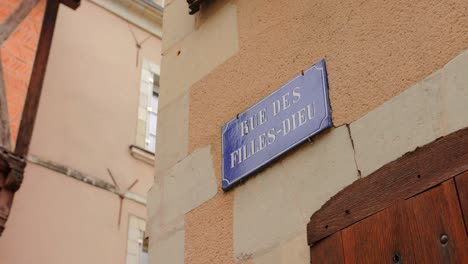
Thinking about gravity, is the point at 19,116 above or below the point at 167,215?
above

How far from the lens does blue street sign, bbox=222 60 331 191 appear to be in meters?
2.70

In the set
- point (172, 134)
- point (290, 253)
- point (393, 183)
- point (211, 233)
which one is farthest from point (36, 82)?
point (393, 183)

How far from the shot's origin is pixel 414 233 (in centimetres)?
206

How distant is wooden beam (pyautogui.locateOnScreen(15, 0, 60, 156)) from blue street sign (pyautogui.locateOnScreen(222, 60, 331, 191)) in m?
4.53

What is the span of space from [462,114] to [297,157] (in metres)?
0.72

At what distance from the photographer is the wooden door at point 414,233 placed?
197cm

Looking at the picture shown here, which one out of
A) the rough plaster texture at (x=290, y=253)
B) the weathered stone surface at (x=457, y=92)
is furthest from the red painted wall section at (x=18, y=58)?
the weathered stone surface at (x=457, y=92)

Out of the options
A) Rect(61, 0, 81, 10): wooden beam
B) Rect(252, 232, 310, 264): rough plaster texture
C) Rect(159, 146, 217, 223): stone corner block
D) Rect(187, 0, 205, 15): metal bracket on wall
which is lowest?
Rect(252, 232, 310, 264): rough plaster texture

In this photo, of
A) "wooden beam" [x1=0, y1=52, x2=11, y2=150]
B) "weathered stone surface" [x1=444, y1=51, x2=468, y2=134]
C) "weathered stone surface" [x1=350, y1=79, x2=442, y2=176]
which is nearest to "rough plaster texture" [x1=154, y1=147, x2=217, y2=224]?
"weathered stone surface" [x1=350, y1=79, x2=442, y2=176]

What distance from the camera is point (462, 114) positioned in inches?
85.5

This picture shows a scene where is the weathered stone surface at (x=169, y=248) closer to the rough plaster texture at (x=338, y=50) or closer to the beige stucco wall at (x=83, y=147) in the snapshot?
the rough plaster texture at (x=338, y=50)

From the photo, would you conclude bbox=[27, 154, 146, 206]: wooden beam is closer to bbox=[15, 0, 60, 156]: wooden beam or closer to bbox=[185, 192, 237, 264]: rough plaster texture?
bbox=[15, 0, 60, 156]: wooden beam

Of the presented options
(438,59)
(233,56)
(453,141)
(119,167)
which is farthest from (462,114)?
(119,167)

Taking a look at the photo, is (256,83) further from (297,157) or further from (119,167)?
(119,167)
